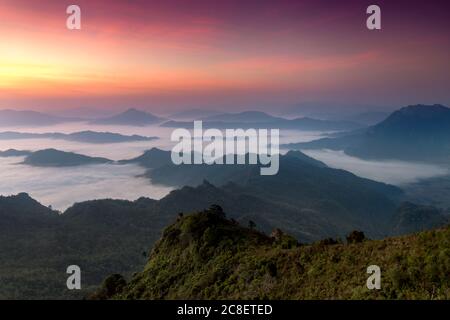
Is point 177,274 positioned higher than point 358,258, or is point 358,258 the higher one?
point 358,258

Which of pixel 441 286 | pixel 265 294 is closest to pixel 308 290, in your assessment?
pixel 265 294

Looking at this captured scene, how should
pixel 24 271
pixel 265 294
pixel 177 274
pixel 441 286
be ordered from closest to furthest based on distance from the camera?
pixel 441 286
pixel 265 294
pixel 177 274
pixel 24 271
